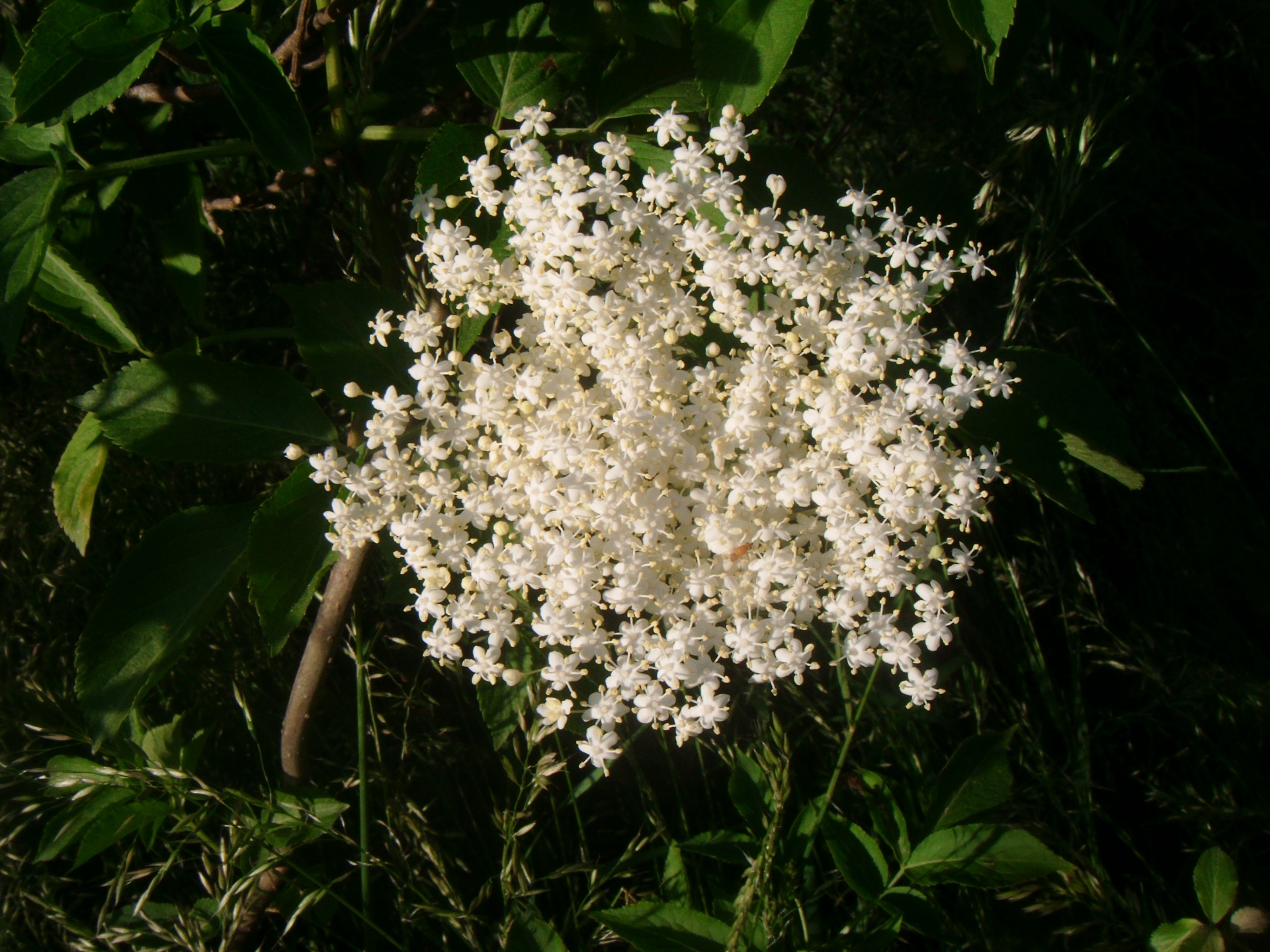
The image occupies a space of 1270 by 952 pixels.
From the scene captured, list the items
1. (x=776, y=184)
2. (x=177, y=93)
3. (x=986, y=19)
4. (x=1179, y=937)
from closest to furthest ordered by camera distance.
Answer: (x=986, y=19)
(x=776, y=184)
(x=177, y=93)
(x=1179, y=937)

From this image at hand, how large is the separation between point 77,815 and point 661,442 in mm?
1223

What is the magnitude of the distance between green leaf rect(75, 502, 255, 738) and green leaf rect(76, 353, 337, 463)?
102 mm

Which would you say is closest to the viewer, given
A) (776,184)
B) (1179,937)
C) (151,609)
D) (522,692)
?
(776,184)

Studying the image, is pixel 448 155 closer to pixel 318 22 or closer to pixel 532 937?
pixel 318 22

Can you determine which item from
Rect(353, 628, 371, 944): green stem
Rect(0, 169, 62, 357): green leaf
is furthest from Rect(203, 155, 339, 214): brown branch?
Rect(353, 628, 371, 944): green stem

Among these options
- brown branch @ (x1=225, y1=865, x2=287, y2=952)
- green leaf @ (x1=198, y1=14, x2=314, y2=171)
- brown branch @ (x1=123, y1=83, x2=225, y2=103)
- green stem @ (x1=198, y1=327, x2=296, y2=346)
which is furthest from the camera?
brown branch @ (x1=225, y1=865, x2=287, y2=952)

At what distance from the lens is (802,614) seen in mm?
1200

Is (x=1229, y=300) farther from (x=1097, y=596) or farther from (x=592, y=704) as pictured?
(x=592, y=704)

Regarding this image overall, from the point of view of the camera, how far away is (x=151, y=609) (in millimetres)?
1278

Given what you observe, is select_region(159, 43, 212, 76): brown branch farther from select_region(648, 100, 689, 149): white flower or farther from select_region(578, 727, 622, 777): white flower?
select_region(578, 727, 622, 777): white flower

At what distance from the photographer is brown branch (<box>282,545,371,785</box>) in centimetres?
154

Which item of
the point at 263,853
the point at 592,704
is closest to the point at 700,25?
the point at 592,704

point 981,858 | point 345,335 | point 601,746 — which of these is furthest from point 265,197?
point 981,858

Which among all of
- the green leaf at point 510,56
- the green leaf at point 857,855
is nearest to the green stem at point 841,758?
the green leaf at point 857,855
